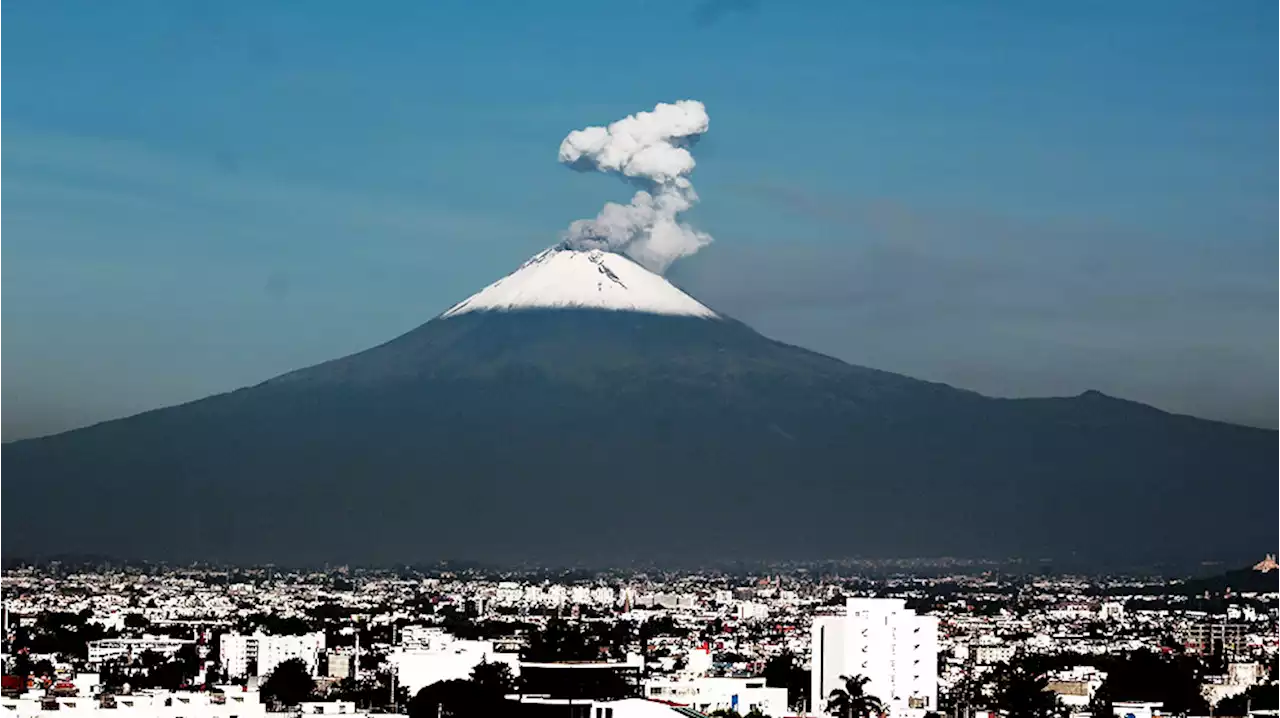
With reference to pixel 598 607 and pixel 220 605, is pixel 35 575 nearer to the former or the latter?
pixel 220 605

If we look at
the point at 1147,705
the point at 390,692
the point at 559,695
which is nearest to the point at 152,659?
the point at 390,692

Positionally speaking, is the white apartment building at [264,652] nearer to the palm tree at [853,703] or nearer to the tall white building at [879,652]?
the tall white building at [879,652]

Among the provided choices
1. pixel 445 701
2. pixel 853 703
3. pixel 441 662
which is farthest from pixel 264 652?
pixel 445 701

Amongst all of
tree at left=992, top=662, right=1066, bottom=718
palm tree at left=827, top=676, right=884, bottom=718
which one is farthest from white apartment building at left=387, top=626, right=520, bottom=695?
tree at left=992, top=662, right=1066, bottom=718

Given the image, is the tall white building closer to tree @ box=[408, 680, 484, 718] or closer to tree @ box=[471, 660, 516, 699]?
tree @ box=[471, 660, 516, 699]

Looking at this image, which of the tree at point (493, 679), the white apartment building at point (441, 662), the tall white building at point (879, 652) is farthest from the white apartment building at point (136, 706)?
the tall white building at point (879, 652)

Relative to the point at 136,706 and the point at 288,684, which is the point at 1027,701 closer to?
the point at 288,684

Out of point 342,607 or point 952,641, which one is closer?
point 952,641
